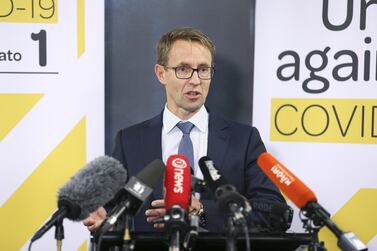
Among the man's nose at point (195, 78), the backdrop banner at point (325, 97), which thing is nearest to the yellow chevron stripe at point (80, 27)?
the man's nose at point (195, 78)

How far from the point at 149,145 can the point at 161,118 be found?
15 cm

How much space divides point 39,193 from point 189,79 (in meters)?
1.05

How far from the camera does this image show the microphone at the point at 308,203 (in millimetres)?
899

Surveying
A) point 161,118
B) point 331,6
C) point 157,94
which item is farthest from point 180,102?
point 331,6

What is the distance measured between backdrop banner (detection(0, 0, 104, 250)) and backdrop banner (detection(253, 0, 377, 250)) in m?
0.89

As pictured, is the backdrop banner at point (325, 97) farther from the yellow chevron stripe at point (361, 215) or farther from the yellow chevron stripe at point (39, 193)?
the yellow chevron stripe at point (39, 193)

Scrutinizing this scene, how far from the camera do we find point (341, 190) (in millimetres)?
2283

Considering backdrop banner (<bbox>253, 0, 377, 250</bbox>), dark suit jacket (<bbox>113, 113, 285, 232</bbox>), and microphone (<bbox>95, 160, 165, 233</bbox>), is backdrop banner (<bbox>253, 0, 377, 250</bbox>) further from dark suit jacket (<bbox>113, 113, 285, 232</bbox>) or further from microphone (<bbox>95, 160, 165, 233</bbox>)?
microphone (<bbox>95, 160, 165, 233</bbox>)

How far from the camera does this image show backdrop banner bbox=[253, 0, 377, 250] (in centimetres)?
225

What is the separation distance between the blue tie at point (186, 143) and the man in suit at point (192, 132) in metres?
0.01

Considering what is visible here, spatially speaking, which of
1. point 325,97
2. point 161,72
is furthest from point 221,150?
point 325,97

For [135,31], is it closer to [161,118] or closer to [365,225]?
[161,118]

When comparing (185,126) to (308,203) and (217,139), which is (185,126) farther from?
(308,203)

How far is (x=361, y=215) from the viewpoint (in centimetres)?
228
